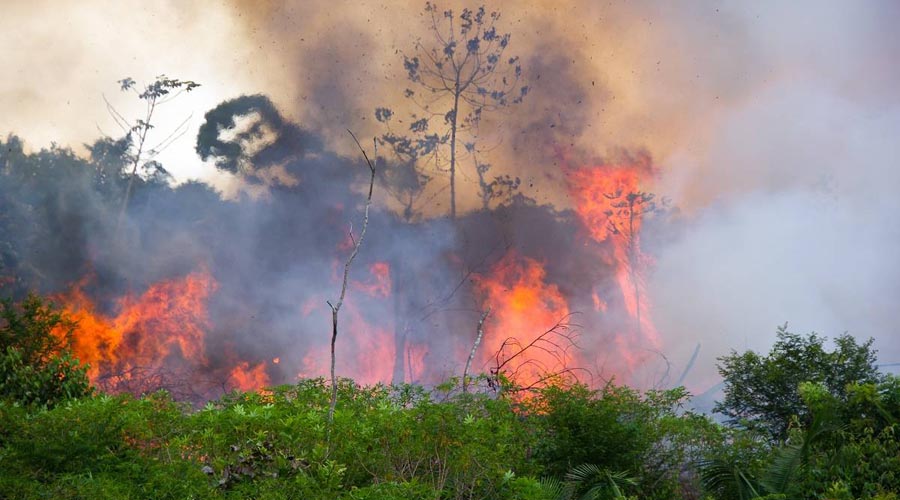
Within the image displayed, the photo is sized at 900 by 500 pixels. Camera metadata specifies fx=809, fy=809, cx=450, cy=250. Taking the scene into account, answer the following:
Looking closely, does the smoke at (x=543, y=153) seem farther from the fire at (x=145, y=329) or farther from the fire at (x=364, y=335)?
the fire at (x=145, y=329)

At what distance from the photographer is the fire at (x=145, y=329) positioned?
896 inches

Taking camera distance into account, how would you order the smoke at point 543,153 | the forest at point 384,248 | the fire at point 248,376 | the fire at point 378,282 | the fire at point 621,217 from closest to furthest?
the forest at point 384,248, the fire at point 248,376, the smoke at point 543,153, the fire at point 378,282, the fire at point 621,217

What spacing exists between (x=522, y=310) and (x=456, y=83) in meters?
8.01

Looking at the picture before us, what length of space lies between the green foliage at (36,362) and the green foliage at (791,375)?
11299mm

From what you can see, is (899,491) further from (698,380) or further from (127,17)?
(127,17)

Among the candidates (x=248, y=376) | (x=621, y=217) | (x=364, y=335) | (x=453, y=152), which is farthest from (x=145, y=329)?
(x=621, y=217)

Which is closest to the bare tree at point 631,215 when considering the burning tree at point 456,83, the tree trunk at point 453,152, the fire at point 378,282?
the burning tree at point 456,83

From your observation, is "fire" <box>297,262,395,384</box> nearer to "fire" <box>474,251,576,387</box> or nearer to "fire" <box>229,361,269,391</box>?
"fire" <box>229,361,269,391</box>

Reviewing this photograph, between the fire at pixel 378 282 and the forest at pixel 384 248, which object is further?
the fire at pixel 378 282

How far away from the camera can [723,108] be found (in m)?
27.7

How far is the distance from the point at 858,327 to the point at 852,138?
6470 millimetres

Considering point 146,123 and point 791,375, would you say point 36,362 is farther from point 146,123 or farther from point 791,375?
point 146,123

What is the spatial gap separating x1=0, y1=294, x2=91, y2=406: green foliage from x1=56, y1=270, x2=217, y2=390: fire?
11.7 meters

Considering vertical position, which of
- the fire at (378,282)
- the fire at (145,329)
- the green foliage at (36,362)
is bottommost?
the green foliage at (36,362)
